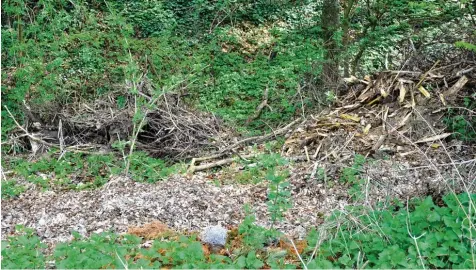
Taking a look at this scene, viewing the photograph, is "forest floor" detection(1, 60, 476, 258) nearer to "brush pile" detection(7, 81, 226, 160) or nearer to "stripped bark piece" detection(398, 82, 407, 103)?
"stripped bark piece" detection(398, 82, 407, 103)

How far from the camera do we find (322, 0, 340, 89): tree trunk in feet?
31.1

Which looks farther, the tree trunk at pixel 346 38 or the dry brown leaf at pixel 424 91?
the tree trunk at pixel 346 38

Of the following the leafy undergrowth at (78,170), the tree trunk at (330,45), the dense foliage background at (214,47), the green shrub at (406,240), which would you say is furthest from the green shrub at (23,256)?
the tree trunk at (330,45)

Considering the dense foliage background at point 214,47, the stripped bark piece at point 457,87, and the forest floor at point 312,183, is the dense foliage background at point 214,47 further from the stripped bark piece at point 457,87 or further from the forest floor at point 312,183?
the forest floor at point 312,183

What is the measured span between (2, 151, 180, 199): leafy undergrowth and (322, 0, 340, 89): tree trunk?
10.6ft

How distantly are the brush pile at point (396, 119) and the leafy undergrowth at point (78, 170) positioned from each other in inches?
67.6

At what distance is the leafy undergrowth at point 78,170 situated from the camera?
257 inches

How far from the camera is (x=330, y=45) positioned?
1070 cm

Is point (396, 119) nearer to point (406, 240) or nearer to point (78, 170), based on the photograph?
Result: point (406, 240)

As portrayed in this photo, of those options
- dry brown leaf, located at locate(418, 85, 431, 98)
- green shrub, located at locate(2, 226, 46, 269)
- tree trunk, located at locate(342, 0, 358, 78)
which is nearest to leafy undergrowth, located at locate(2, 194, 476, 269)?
green shrub, located at locate(2, 226, 46, 269)

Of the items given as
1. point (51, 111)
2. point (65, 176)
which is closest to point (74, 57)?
point (51, 111)

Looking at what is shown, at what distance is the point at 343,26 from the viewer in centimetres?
1058

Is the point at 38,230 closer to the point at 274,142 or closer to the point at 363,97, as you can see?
the point at 274,142

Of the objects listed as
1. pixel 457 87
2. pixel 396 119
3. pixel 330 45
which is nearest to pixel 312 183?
pixel 396 119
